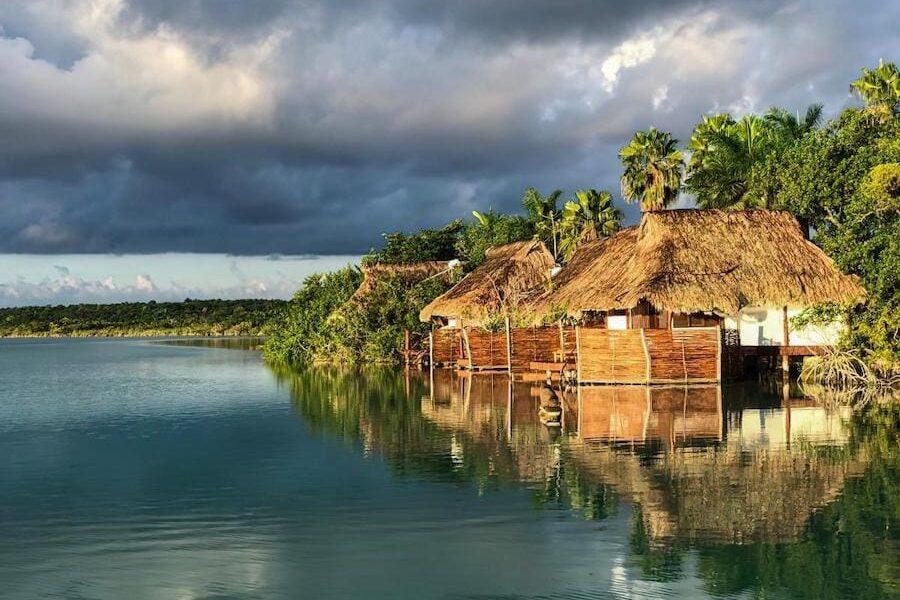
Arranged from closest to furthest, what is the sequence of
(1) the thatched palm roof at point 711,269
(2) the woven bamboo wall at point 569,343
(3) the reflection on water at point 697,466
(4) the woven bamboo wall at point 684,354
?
(3) the reflection on water at point 697,466 → (4) the woven bamboo wall at point 684,354 → (1) the thatched palm roof at point 711,269 → (2) the woven bamboo wall at point 569,343

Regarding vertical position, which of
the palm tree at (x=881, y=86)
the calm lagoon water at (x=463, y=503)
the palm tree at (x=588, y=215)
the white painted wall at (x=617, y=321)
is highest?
the palm tree at (x=881, y=86)

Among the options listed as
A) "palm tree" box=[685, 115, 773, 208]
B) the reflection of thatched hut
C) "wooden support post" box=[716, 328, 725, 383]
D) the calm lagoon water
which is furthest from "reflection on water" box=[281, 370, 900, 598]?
"palm tree" box=[685, 115, 773, 208]

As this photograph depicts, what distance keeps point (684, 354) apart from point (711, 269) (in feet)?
8.22

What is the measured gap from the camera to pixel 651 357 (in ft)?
75.5

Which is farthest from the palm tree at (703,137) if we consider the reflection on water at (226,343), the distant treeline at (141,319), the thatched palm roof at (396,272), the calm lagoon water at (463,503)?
the distant treeline at (141,319)

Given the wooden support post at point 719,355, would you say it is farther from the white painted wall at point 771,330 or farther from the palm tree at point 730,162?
the palm tree at point 730,162

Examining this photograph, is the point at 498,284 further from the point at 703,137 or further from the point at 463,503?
the point at 463,503

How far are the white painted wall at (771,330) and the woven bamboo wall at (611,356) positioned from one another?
212 inches

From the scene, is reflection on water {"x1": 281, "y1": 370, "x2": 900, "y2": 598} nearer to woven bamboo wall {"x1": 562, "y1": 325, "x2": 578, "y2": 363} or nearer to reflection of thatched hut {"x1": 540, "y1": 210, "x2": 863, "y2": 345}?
reflection of thatched hut {"x1": 540, "y1": 210, "x2": 863, "y2": 345}

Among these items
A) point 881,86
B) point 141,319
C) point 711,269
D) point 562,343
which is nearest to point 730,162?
point 881,86

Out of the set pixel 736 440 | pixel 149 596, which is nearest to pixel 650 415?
pixel 736 440

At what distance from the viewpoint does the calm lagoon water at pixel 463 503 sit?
7.88 m

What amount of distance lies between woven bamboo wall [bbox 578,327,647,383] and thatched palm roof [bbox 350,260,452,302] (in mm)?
17001

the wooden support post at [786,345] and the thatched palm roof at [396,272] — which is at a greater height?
the thatched palm roof at [396,272]
